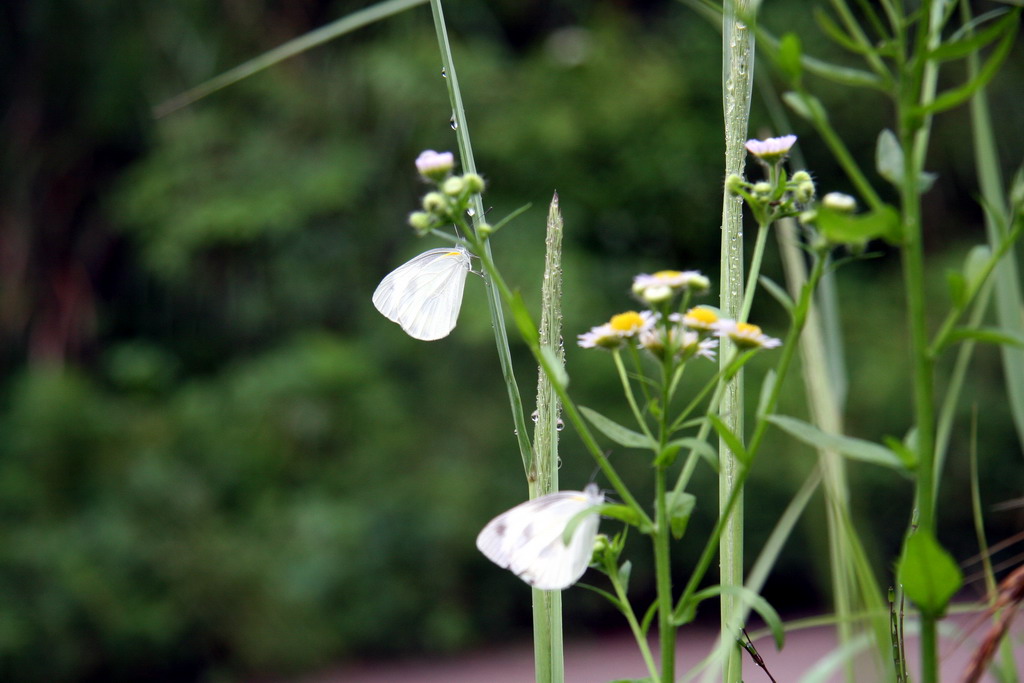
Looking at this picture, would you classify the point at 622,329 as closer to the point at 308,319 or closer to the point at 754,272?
the point at 754,272

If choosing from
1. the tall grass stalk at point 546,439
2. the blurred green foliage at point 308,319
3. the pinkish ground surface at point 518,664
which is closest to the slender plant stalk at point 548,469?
the tall grass stalk at point 546,439

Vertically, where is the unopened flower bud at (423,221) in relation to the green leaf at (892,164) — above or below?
above

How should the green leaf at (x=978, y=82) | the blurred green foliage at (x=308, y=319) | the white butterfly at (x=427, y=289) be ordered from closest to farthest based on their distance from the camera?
the green leaf at (x=978, y=82) < the white butterfly at (x=427, y=289) < the blurred green foliage at (x=308, y=319)

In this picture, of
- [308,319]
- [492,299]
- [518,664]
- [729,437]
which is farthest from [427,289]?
[308,319]

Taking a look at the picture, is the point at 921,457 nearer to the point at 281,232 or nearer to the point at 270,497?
the point at 270,497

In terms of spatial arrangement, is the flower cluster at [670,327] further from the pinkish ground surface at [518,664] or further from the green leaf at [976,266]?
the pinkish ground surface at [518,664]
